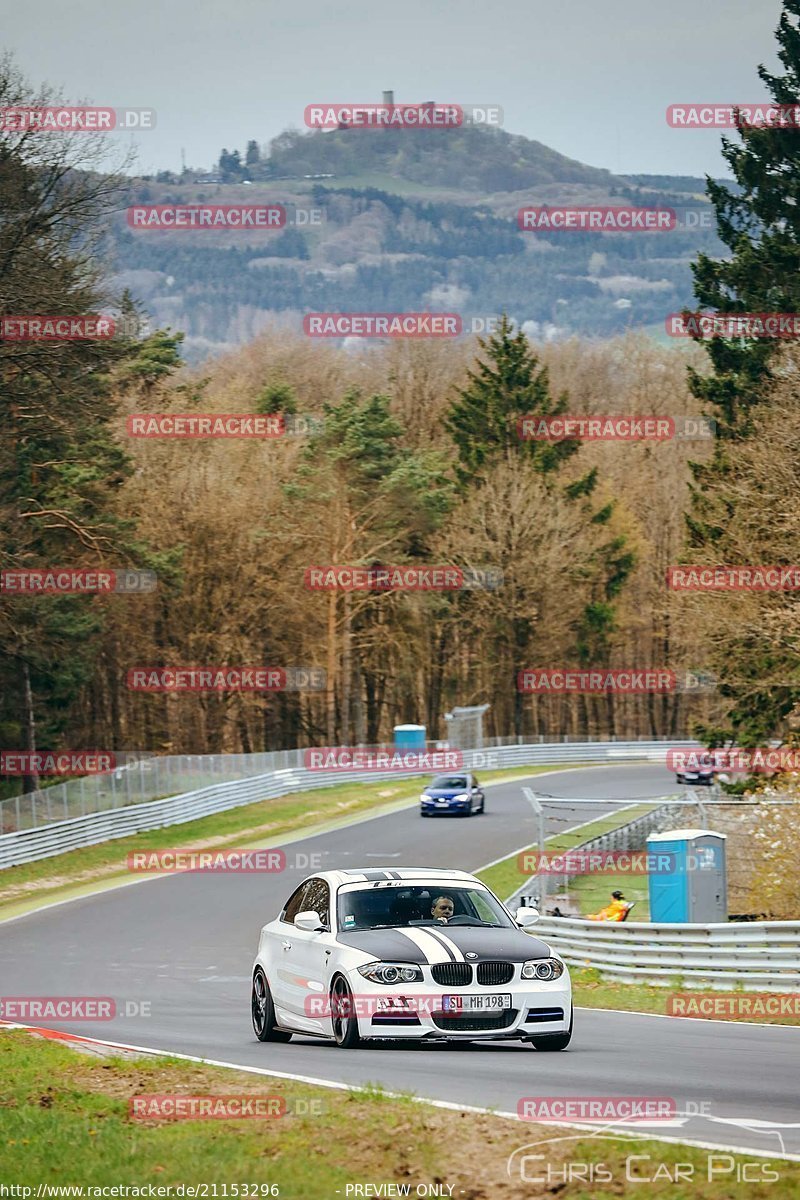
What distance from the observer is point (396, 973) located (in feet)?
40.1

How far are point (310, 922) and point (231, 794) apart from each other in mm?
40922

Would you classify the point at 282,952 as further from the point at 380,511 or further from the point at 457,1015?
the point at 380,511

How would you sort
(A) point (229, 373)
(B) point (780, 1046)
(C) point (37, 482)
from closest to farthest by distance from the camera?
1. (B) point (780, 1046)
2. (C) point (37, 482)
3. (A) point (229, 373)

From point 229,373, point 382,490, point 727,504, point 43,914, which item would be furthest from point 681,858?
point 229,373

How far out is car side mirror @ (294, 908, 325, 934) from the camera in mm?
13422

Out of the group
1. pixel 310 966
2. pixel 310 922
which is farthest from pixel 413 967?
pixel 310 922

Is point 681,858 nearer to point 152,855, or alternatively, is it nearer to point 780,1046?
point 780,1046

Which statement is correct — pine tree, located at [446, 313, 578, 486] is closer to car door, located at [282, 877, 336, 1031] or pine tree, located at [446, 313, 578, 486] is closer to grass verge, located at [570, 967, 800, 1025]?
grass verge, located at [570, 967, 800, 1025]

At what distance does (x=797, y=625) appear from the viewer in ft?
110

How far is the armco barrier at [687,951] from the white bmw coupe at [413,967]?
616 cm

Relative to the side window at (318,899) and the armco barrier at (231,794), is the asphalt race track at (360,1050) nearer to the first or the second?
the side window at (318,899)

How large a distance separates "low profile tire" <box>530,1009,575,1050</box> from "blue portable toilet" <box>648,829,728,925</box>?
1146cm

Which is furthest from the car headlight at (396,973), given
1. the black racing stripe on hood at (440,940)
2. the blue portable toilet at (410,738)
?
the blue portable toilet at (410,738)

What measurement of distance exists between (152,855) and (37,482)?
13623 millimetres
